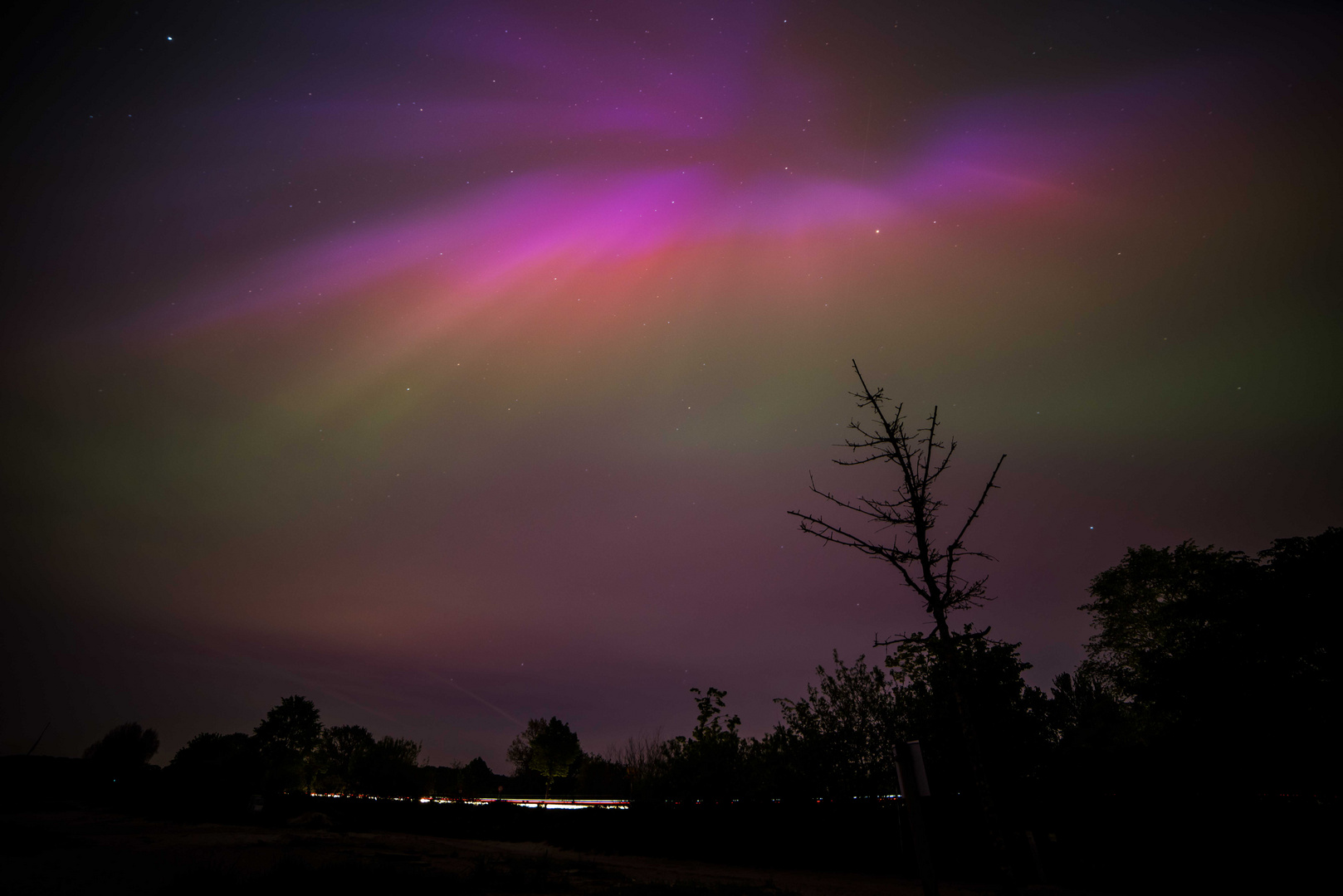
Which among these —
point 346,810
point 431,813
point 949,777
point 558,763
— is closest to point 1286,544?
point 949,777

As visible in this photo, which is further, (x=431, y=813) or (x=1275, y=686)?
(x=431, y=813)

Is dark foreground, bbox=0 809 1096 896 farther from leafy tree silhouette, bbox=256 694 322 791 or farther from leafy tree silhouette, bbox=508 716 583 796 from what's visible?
leafy tree silhouette, bbox=256 694 322 791

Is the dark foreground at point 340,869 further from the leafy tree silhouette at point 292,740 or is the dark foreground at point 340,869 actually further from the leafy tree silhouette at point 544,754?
the leafy tree silhouette at point 292,740

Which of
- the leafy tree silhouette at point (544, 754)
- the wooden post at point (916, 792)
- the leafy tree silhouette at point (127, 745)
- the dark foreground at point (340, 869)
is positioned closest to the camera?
the wooden post at point (916, 792)

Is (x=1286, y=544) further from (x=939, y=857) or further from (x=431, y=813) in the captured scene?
(x=431, y=813)

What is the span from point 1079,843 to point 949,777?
9.49m

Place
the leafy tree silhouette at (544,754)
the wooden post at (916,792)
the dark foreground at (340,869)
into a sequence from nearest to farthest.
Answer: the wooden post at (916,792) < the dark foreground at (340,869) < the leafy tree silhouette at (544,754)

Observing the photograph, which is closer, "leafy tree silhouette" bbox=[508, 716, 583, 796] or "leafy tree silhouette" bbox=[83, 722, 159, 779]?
"leafy tree silhouette" bbox=[508, 716, 583, 796]

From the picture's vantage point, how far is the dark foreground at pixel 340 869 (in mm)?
12961

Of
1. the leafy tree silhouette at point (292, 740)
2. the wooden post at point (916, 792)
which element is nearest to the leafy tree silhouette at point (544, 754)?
the leafy tree silhouette at point (292, 740)

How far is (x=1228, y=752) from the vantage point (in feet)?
87.8

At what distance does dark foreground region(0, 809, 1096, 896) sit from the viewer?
13.0 metres

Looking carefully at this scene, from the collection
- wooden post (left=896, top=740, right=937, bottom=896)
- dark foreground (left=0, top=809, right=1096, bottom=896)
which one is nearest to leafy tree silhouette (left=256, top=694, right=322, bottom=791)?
dark foreground (left=0, top=809, right=1096, bottom=896)

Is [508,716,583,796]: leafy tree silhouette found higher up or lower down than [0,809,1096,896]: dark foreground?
higher up
